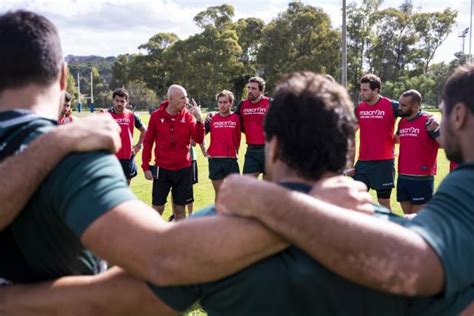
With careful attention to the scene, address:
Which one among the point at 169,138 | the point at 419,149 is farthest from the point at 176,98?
the point at 419,149

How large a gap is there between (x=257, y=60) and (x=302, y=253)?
6746 cm

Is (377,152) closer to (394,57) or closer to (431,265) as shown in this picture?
(431,265)

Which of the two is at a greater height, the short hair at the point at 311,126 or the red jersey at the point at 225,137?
the short hair at the point at 311,126

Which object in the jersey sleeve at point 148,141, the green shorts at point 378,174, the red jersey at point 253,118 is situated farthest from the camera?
the red jersey at point 253,118

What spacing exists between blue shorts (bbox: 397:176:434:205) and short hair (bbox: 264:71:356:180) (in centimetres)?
754

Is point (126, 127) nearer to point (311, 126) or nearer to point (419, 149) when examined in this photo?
point (419, 149)

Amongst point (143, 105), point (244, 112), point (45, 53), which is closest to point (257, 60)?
point (143, 105)

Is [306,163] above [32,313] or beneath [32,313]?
above

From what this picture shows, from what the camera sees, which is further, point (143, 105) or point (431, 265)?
point (143, 105)

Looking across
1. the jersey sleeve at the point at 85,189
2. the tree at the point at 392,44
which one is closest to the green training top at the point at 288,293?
the jersey sleeve at the point at 85,189

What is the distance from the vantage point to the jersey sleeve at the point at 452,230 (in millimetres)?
1496

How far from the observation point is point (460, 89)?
1.89 meters

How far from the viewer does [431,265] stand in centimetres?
147

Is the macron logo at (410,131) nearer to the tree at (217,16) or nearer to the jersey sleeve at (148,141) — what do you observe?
the jersey sleeve at (148,141)
